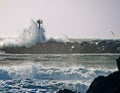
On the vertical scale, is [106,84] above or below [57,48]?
above

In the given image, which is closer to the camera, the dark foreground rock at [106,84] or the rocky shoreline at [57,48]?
the dark foreground rock at [106,84]

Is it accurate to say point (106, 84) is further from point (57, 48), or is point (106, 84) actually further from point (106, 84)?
point (57, 48)

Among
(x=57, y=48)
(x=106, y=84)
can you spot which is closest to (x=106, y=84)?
(x=106, y=84)

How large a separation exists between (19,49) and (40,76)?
77.1 metres

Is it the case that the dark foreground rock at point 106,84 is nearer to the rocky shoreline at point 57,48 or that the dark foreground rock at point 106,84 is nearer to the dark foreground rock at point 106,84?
the dark foreground rock at point 106,84

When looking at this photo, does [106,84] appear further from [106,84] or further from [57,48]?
[57,48]

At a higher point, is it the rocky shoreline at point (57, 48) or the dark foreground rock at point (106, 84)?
the dark foreground rock at point (106, 84)

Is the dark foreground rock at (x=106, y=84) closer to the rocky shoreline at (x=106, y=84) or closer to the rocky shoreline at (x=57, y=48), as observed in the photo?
the rocky shoreline at (x=106, y=84)

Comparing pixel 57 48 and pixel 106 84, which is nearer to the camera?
pixel 106 84

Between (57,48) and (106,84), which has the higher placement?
(106,84)

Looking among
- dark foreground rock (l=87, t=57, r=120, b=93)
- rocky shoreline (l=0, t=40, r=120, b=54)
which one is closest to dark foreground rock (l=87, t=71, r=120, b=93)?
dark foreground rock (l=87, t=57, r=120, b=93)

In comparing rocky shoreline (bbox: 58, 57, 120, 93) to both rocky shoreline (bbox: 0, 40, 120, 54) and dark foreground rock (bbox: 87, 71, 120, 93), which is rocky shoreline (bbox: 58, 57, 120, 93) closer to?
dark foreground rock (bbox: 87, 71, 120, 93)

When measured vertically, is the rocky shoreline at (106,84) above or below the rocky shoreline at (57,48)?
above

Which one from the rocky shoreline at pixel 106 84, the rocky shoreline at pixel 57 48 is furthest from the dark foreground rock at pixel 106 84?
the rocky shoreline at pixel 57 48
